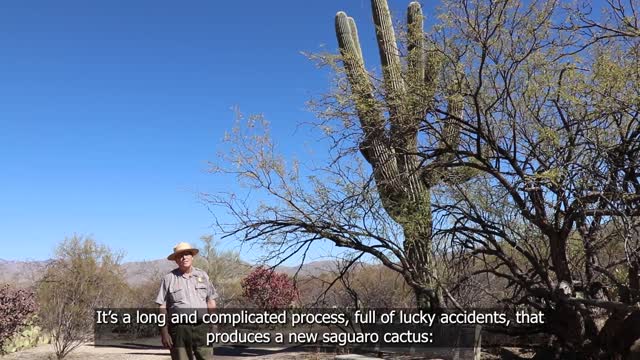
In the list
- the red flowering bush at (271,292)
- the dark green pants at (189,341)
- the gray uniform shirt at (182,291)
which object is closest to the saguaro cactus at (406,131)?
the gray uniform shirt at (182,291)

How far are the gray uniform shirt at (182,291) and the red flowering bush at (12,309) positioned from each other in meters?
7.85

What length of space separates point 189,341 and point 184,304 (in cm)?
38

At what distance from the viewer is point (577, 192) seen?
7117 millimetres

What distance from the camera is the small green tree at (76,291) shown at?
43.3 feet

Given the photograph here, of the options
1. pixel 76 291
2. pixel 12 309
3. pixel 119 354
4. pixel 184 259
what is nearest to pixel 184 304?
pixel 184 259

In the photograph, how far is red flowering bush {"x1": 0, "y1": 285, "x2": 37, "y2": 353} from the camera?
12.0m

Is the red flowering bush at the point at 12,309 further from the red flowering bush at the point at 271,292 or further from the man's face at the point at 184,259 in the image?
the red flowering bush at the point at 271,292

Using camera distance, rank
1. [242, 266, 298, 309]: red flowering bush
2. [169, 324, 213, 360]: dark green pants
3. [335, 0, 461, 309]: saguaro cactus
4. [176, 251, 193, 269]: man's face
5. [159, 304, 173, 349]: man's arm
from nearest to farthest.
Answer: [159, 304, 173, 349]: man's arm < [169, 324, 213, 360]: dark green pants < [176, 251, 193, 269]: man's face < [335, 0, 461, 309]: saguaro cactus < [242, 266, 298, 309]: red flowering bush

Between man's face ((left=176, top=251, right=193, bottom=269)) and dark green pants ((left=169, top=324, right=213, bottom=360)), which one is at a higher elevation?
man's face ((left=176, top=251, right=193, bottom=269))

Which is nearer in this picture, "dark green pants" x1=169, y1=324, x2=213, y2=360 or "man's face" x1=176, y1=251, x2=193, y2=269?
"dark green pants" x1=169, y1=324, x2=213, y2=360

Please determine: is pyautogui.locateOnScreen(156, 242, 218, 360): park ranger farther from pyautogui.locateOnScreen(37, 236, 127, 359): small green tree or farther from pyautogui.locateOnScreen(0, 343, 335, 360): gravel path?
pyautogui.locateOnScreen(37, 236, 127, 359): small green tree

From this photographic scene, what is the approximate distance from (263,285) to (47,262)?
819 cm

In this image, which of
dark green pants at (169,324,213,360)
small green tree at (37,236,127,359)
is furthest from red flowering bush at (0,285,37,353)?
dark green pants at (169,324,213,360)

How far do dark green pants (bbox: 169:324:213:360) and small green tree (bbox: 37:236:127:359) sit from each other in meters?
7.99
